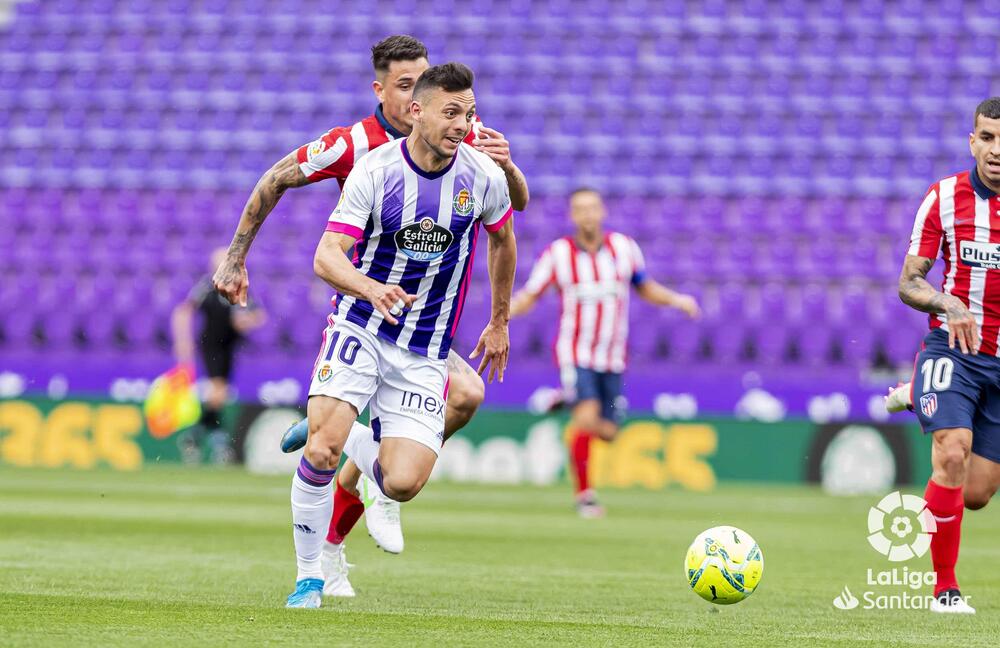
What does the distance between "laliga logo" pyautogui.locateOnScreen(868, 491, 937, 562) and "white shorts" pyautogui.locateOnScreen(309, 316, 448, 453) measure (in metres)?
2.15

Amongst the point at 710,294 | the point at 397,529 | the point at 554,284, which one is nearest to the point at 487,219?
the point at 397,529

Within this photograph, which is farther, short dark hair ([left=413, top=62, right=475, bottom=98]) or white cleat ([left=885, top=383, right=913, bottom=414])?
white cleat ([left=885, top=383, right=913, bottom=414])

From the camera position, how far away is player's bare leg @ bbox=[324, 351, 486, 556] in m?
6.65

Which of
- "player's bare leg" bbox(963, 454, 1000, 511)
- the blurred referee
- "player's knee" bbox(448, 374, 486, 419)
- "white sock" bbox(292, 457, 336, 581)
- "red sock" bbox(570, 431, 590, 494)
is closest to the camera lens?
"white sock" bbox(292, 457, 336, 581)

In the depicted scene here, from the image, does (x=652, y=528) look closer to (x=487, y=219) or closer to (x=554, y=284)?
(x=554, y=284)

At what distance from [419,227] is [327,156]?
61 centimetres

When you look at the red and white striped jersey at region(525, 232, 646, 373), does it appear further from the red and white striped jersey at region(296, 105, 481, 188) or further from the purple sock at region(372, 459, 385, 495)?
the purple sock at region(372, 459, 385, 495)

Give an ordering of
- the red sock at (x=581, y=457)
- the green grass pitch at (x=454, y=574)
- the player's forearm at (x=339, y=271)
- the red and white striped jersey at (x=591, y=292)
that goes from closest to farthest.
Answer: the green grass pitch at (x=454, y=574), the player's forearm at (x=339, y=271), the red sock at (x=581, y=457), the red and white striped jersey at (x=591, y=292)

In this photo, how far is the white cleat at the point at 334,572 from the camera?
6.46 metres

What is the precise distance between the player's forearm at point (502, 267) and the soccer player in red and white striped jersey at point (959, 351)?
168 centimetres

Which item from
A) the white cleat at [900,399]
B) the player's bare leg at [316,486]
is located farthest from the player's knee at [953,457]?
the player's bare leg at [316,486]

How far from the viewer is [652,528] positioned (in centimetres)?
1059

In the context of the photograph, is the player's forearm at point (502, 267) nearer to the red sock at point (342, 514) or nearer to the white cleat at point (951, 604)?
the red sock at point (342, 514)

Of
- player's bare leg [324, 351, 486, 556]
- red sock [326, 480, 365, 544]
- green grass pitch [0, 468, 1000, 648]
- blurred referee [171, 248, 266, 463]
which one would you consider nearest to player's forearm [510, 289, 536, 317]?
green grass pitch [0, 468, 1000, 648]
